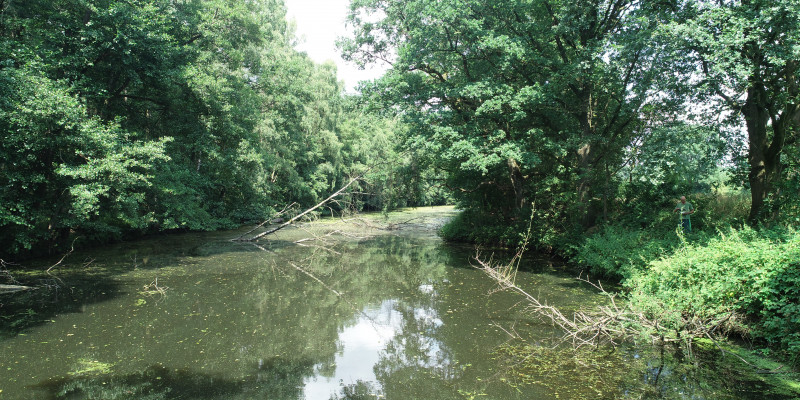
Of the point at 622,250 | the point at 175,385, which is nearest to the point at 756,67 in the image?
the point at 622,250

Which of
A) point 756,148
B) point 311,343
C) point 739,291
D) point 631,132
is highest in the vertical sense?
point 631,132

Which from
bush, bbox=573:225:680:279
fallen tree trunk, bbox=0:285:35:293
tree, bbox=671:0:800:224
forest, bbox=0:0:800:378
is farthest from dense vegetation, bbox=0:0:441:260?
tree, bbox=671:0:800:224

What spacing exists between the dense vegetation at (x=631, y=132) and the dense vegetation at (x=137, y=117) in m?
3.20

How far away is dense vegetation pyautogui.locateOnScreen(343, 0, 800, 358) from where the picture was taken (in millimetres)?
6207

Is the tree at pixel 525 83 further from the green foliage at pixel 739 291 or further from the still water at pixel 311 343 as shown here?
the green foliage at pixel 739 291

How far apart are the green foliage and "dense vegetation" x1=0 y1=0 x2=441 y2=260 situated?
11102 mm

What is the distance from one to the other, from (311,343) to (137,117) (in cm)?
1401

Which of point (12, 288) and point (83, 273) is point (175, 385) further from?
point (83, 273)

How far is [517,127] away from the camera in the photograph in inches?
583

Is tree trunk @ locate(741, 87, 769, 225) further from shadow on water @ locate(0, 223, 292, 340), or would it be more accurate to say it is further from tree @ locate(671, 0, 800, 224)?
shadow on water @ locate(0, 223, 292, 340)

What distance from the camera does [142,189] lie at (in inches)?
589

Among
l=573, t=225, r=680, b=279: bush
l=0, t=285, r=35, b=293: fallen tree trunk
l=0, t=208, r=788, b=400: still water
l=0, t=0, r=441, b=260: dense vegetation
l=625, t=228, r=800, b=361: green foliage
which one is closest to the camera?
l=0, t=208, r=788, b=400: still water

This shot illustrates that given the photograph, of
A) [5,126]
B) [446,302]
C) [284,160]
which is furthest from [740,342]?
[284,160]

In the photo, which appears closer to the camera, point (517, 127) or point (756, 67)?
point (756, 67)
